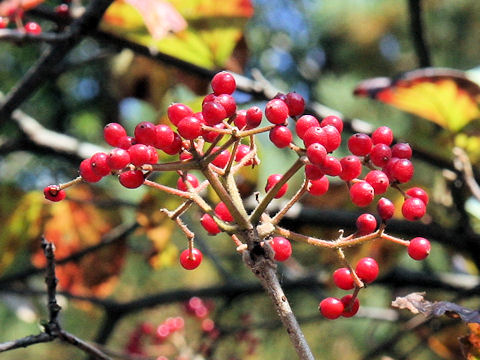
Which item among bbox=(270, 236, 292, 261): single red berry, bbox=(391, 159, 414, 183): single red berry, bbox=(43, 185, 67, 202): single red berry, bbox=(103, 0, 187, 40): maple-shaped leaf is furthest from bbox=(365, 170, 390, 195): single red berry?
bbox=(103, 0, 187, 40): maple-shaped leaf

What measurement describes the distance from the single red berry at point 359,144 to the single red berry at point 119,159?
25 centimetres

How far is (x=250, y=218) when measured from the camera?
1.99 feet

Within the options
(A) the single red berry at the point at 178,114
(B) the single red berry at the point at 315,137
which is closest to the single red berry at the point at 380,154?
(B) the single red berry at the point at 315,137

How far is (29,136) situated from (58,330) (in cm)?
109

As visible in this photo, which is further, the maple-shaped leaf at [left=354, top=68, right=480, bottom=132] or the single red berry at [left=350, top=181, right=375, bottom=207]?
the maple-shaped leaf at [left=354, top=68, right=480, bottom=132]

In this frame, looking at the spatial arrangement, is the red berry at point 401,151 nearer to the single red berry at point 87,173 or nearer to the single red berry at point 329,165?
the single red berry at point 329,165

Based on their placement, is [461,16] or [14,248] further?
[461,16]

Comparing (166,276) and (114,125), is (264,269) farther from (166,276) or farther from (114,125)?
(166,276)

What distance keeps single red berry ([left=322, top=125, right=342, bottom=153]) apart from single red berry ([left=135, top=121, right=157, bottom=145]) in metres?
0.18

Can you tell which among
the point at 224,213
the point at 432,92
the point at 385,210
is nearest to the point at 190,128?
the point at 224,213

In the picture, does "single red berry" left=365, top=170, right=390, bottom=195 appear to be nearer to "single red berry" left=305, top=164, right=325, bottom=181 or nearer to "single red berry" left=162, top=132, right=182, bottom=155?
"single red berry" left=305, top=164, right=325, bottom=181

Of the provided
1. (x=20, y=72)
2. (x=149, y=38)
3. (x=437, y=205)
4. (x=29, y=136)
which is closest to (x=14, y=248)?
(x=29, y=136)

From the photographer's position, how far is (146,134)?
636mm

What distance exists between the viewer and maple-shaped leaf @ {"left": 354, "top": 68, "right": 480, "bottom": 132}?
1.42m
